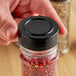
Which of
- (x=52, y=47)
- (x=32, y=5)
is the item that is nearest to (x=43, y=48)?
(x=52, y=47)

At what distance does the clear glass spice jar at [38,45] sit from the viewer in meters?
0.50

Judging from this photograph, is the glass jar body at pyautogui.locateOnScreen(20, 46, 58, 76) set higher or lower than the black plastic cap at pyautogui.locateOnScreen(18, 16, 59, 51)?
lower

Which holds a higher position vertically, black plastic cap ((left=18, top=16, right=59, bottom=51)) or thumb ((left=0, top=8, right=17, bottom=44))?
black plastic cap ((left=18, top=16, right=59, bottom=51))

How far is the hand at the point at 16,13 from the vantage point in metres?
0.61

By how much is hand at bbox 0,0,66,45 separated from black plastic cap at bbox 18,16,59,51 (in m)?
0.05

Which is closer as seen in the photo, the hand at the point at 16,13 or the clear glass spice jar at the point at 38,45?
the clear glass spice jar at the point at 38,45

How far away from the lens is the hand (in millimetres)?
607

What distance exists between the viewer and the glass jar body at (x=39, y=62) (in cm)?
52

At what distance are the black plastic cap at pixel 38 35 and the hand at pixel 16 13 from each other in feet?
0.17

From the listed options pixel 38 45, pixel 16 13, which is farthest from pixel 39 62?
pixel 16 13

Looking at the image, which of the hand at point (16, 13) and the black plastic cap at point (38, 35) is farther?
the hand at point (16, 13)

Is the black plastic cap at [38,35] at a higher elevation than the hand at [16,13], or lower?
higher

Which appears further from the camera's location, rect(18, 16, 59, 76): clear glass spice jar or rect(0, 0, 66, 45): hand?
rect(0, 0, 66, 45): hand

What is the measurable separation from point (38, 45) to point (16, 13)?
34 centimetres
